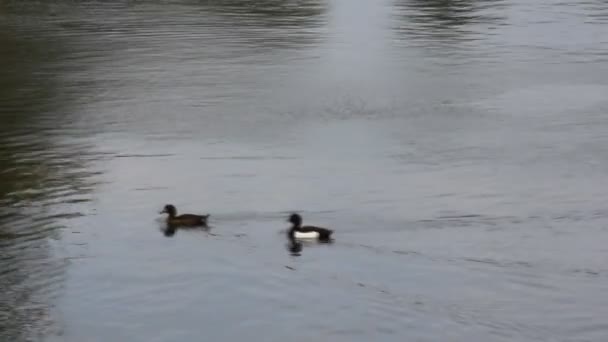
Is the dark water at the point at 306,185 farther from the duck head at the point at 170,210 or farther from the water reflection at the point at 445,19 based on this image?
the water reflection at the point at 445,19

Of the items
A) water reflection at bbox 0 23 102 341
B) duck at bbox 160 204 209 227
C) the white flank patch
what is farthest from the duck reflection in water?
water reflection at bbox 0 23 102 341

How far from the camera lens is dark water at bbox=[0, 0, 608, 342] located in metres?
18.5

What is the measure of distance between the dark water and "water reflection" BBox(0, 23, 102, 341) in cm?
5

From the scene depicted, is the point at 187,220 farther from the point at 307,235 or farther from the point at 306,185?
the point at 306,185

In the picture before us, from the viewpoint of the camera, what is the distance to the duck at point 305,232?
2128 cm

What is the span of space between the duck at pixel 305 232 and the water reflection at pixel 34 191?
153 inches

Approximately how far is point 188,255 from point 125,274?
1357mm

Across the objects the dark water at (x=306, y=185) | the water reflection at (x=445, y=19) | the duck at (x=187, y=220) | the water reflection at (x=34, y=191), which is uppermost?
the duck at (x=187, y=220)

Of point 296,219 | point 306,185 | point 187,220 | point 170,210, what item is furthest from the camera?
point 306,185

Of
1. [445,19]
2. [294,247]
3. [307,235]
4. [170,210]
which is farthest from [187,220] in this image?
[445,19]

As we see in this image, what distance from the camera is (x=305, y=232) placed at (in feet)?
70.0

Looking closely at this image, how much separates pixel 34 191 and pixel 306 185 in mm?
5468

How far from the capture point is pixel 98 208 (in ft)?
79.5

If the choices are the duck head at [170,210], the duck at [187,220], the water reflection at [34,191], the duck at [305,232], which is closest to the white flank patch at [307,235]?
the duck at [305,232]
